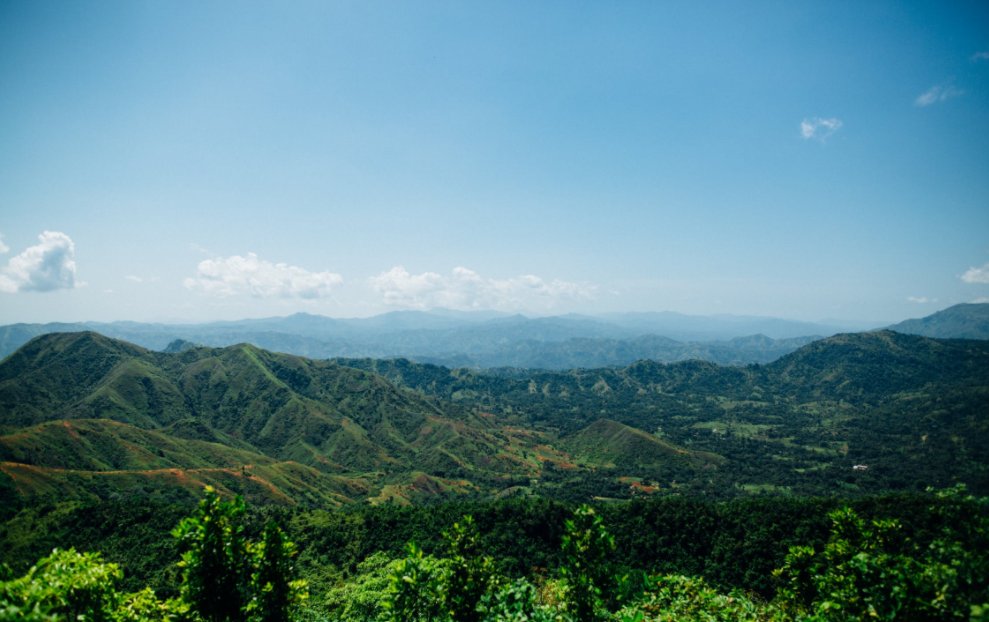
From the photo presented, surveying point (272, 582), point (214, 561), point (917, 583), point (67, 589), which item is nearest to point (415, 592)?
point (272, 582)

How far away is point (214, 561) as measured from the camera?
51.5 feet

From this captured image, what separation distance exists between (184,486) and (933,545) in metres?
170

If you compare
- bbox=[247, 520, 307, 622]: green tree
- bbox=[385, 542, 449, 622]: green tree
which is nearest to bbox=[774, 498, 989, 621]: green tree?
bbox=[385, 542, 449, 622]: green tree

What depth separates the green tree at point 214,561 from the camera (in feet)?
50.3

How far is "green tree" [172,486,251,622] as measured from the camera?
15.3 metres

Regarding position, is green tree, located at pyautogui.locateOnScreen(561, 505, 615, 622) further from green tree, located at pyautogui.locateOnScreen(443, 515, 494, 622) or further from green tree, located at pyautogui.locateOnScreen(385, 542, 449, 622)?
green tree, located at pyautogui.locateOnScreen(385, 542, 449, 622)

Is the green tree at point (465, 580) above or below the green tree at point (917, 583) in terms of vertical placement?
below

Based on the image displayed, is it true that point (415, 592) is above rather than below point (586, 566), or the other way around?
below

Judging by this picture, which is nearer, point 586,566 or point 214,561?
point 214,561

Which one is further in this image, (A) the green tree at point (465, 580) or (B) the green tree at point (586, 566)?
(A) the green tree at point (465, 580)

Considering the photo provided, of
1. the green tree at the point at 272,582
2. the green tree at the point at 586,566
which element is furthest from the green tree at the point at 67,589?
the green tree at the point at 586,566

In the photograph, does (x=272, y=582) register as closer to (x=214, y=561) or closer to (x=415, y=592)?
(x=214, y=561)

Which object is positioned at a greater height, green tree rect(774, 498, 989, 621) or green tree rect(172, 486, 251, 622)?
green tree rect(774, 498, 989, 621)

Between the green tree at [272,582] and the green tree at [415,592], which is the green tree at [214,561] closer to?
the green tree at [272,582]
